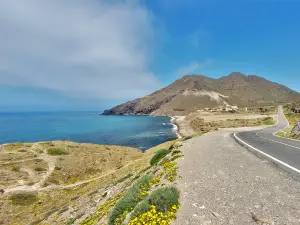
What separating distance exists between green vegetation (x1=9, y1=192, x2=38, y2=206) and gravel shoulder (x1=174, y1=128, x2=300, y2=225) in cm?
2348

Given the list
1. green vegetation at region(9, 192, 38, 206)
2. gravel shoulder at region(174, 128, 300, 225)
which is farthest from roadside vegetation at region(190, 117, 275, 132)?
gravel shoulder at region(174, 128, 300, 225)

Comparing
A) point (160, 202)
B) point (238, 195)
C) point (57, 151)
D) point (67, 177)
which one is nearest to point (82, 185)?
point (67, 177)

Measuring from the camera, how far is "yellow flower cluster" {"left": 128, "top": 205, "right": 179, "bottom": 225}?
6.93 m

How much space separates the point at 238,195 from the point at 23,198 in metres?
28.9

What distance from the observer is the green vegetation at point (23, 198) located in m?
26.7

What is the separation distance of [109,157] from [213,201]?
42437mm

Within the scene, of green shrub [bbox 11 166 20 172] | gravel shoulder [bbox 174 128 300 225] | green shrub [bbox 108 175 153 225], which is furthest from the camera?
green shrub [bbox 11 166 20 172]

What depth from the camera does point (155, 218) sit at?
709 centimetres

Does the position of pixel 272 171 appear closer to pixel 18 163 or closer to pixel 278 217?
pixel 278 217

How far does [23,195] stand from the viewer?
2853 cm

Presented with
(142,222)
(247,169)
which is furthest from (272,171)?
(142,222)

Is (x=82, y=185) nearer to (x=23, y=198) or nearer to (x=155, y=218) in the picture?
(x=23, y=198)

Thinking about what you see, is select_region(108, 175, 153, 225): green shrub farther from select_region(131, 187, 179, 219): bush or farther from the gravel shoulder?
the gravel shoulder

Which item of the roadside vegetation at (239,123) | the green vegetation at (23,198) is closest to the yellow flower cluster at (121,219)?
the green vegetation at (23,198)
